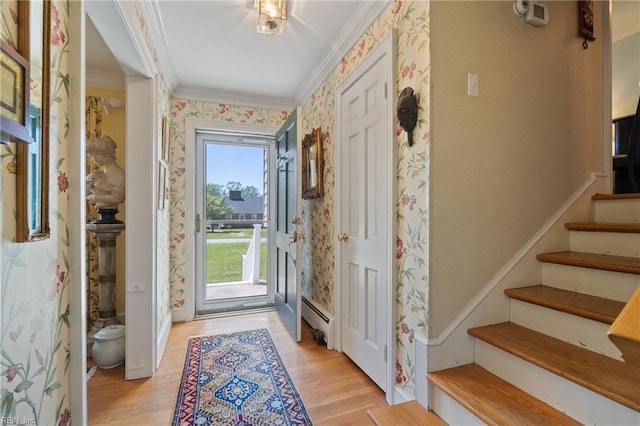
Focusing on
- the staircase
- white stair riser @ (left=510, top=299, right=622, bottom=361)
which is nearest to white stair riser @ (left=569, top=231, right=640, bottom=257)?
the staircase

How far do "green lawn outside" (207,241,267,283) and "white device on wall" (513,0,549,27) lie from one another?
3128 millimetres

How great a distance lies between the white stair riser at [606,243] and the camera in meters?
1.42

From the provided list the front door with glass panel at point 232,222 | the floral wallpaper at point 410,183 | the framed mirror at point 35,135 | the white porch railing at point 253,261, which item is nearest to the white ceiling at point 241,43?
the floral wallpaper at point 410,183

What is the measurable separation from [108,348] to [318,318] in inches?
63.4

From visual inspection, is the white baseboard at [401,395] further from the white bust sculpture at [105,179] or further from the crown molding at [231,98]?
the crown molding at [231,98]

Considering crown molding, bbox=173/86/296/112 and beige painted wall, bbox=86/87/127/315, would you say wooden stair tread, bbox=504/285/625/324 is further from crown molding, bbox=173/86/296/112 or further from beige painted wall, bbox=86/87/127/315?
beige painted wall, bbox=86/87/127/315

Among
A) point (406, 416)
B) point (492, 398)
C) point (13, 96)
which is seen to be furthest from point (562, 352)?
point (13, 96)

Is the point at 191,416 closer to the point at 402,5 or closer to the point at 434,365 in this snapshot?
the point at 434,365

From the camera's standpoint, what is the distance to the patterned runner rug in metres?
1.56

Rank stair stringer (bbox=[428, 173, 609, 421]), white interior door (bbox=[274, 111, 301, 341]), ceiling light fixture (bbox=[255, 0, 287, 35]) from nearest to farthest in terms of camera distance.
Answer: stair stringer (bbox=[428, 173, 609, 421]), ceiling light fixture (bbox=[255, 0, 287, 35]), white interior door (bbox=[274, 111, 301, 341])

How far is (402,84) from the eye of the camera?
1.58 metres

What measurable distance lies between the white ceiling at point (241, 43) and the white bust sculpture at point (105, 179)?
2.22 feet

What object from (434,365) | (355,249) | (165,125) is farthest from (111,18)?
(434,365)

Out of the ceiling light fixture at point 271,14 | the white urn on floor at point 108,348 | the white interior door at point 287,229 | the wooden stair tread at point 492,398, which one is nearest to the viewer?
the wooden stair tread at point 492,398
